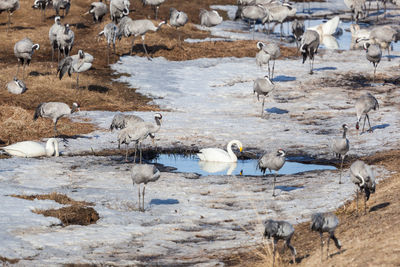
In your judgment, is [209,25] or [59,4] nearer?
[209,25]

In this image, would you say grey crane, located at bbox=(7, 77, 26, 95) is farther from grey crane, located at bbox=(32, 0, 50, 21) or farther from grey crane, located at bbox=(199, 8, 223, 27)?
grey crane, located at bbox=(32, 0, 50, 21)

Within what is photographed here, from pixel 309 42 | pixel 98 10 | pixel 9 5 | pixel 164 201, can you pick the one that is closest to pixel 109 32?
pixel 98 10

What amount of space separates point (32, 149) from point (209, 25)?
22530mm

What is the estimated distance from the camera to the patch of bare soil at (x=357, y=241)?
12.5 metres

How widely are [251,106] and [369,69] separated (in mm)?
8951

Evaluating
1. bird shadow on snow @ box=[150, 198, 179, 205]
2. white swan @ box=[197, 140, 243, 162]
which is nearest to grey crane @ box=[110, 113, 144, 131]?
white swan @ box=[197, 140, 243, 162]

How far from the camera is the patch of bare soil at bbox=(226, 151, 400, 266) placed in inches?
492

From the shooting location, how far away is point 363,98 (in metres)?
25.5

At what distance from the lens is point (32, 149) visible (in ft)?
74.6

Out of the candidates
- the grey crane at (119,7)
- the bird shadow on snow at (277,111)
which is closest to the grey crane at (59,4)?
the grey crane at (119,7)

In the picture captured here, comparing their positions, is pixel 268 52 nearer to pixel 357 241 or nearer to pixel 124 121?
pixel 124 121

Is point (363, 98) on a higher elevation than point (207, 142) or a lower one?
higher

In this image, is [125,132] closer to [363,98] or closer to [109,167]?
[109,167]

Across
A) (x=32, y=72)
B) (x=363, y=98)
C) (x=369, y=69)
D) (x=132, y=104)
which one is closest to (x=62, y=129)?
(x=132, y=104)
